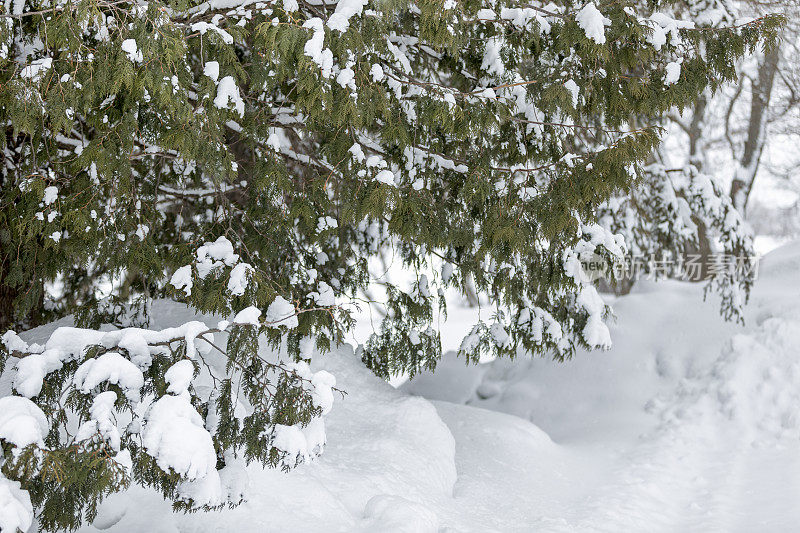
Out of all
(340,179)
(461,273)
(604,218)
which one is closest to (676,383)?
(604,218)

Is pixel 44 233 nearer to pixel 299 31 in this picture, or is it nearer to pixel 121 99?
pixel 121 99

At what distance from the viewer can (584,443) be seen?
753cm

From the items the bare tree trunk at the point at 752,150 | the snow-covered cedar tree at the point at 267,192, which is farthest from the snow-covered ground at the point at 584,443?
the bare tree trunk at the point at 752,150

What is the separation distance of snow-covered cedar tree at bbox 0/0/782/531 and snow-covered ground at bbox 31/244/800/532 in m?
0.40

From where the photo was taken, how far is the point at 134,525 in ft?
11.9

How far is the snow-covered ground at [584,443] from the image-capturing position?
14.0 feet

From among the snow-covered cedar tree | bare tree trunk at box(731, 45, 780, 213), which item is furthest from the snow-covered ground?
bare tree trunk at box(731, 45, 780, 213)

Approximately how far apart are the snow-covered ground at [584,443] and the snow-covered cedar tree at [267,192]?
403 mm

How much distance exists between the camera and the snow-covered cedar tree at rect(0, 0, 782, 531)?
112 inches

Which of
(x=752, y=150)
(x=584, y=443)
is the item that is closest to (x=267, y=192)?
(x=584, y=443)

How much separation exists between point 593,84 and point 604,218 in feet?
10.3

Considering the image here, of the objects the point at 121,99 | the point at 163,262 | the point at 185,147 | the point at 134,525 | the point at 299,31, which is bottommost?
the point at 134,525

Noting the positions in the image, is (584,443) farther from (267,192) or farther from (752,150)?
(752,150)

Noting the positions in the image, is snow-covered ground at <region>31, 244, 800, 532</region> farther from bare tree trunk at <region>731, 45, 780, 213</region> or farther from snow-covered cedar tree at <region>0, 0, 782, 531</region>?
bare tree trunk at <region>731, 45, 780, 213</region>
